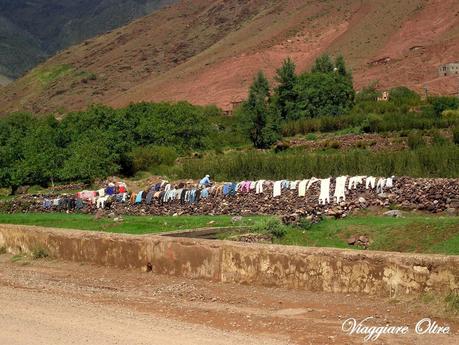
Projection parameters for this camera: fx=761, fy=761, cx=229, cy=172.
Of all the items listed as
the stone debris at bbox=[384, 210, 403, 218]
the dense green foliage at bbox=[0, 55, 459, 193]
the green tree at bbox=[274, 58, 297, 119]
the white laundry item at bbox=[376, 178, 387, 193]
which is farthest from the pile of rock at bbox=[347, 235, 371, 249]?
the green tree at bbox=[274, 58, 297, 119]

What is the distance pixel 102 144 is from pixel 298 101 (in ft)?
73.9

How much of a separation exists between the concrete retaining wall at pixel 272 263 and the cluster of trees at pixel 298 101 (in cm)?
3840

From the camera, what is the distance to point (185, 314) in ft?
33.7

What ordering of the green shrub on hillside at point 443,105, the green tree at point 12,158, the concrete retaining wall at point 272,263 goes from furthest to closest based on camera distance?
the green shrub on hillside at point 443,105 < the green tree at point 12,158 < the concrete retaining wall at point 272,263

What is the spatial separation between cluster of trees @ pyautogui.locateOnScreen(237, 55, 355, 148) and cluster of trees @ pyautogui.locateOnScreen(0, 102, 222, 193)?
3416mm

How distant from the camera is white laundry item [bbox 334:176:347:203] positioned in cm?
2209

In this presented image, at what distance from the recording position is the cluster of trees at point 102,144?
4412 centimetres

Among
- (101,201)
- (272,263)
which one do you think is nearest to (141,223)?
(101,201)

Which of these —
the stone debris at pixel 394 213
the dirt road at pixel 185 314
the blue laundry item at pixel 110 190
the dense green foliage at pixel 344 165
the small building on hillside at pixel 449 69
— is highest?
the small building on hillside at pixel 449 69

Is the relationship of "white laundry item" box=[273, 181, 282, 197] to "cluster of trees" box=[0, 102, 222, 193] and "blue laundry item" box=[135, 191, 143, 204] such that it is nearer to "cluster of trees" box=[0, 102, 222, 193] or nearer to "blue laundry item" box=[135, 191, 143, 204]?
"blue laundry item" box=[135, 191, 143, 204]

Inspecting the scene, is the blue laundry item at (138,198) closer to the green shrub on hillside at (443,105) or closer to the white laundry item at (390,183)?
the white laundry item at (390,183)

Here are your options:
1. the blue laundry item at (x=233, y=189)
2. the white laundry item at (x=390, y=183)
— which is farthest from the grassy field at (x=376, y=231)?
the blue laundry item at (x=233, y=189)

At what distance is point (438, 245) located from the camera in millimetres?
15055

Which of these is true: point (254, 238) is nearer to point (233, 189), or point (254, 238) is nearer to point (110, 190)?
point (233, 189)
